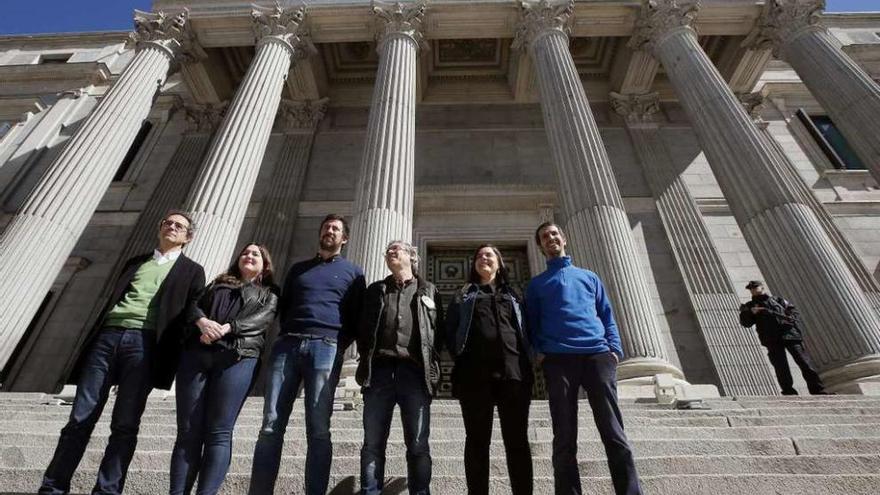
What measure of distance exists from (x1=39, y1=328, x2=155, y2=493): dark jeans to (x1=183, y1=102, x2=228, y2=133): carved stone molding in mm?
14130

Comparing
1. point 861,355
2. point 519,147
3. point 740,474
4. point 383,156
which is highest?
point 519,147

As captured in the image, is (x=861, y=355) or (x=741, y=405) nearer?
(x=741, y=405)

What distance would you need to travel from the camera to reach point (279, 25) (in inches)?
487

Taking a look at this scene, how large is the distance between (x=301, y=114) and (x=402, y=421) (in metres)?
14.1

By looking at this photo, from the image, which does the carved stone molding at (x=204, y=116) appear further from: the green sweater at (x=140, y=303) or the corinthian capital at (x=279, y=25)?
the green sweater at (x=140, y=303)

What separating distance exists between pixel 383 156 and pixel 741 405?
23.7ft

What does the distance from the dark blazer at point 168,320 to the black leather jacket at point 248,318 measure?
11cm

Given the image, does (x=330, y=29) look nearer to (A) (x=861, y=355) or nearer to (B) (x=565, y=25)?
(B) (x=565, y=25)

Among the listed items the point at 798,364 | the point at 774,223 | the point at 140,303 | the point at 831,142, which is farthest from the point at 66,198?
the point at 831,142

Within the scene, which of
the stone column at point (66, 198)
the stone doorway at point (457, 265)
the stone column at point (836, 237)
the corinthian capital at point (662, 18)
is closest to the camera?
the stone column at point (66, 198)

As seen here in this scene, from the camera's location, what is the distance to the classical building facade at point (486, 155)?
8.57m

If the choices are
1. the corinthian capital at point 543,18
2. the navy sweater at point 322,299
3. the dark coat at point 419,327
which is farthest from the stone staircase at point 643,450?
the corinthian capital at point 543,18

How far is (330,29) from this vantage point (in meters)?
13.3

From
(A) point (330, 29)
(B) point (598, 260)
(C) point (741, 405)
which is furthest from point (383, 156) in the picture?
(C) point (741, 405)
